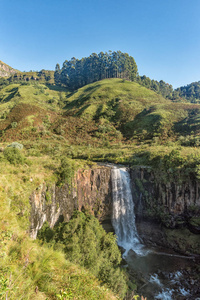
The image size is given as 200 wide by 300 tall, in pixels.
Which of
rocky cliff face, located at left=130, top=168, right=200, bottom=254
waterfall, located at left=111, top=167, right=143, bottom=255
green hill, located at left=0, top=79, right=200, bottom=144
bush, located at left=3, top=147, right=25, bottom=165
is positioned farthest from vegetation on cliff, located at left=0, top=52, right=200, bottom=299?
waterfall, located at left=111, top=167, right=143, bottom=255

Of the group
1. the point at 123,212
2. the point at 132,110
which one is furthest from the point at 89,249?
the point at 132,110

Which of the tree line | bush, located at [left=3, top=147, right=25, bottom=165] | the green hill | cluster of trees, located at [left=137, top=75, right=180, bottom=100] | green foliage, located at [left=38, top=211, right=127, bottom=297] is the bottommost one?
green foliage, located at [left=38, top=211, right=127, bottom=297]

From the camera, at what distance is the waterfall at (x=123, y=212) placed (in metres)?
20.0

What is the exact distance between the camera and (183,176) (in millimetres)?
19312

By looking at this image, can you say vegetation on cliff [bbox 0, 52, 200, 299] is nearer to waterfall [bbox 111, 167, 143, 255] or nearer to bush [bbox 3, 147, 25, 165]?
bush [bbox 3, 147, 25, 165]

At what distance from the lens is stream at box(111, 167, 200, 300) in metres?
14.5

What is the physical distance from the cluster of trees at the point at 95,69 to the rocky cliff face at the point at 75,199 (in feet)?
340

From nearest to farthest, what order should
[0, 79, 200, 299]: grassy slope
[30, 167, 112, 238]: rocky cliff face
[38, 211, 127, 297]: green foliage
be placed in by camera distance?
Result: 1. [0, 79, 200, 299]: grassy slope
2. [38, 211, 127, 297]: green foliage
3. [30, 167, 112, 238]: rocky cliff face

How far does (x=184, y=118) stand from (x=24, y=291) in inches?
2103

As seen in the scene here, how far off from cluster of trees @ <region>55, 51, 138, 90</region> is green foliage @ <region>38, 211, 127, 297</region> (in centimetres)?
11105

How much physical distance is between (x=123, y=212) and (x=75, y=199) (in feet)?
A: 24.5

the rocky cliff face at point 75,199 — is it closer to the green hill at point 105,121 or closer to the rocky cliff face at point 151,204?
the rocky cliff face at point 151,204

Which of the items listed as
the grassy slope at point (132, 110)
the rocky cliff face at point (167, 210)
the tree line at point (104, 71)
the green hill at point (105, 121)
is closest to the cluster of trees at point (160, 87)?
the tree line at point (104, 71)

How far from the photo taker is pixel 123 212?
20531mm
